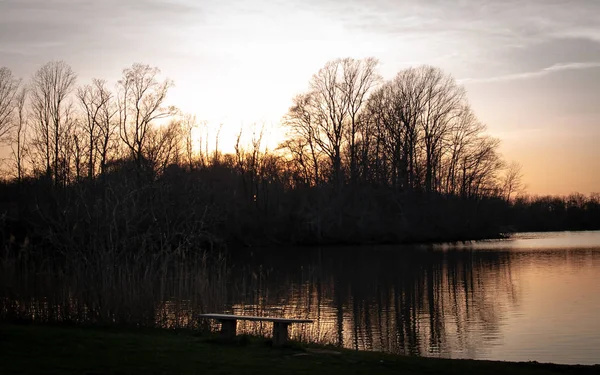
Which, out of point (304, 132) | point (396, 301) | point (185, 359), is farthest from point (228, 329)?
point (304, 132)

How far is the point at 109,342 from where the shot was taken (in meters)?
11.6

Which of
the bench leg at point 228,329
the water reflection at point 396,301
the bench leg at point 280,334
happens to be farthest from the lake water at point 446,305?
the bench leg at point 280,334

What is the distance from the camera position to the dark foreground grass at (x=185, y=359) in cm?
952

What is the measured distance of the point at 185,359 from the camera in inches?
410

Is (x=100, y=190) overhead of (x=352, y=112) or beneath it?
beneath

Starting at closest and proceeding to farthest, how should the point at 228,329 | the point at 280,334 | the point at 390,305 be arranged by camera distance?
the point at 280,334
the point at 228,329
the point at 390,305

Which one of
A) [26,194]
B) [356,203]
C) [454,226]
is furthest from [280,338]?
[454,226]

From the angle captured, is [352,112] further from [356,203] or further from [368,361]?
[368,361]

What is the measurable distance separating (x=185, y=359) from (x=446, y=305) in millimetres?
15068

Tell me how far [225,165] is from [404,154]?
2264 cm

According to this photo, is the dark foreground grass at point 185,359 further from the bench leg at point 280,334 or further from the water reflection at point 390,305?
the water reflection at point 390,305

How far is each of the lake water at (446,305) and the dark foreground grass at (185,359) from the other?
3771 millimetres

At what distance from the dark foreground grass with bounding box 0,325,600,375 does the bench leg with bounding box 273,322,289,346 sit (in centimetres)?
19

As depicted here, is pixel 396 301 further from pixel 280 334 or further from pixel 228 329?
pixel 280 334
